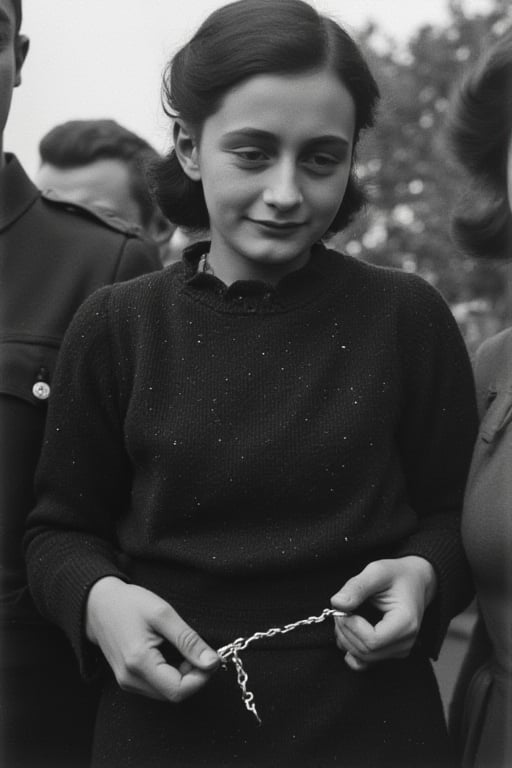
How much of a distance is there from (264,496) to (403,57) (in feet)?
60.3

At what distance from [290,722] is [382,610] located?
237 millimetres

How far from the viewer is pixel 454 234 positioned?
279 centimetres

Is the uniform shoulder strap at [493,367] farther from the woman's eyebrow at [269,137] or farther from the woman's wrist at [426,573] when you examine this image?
the woman's eyebrow at [269,137]

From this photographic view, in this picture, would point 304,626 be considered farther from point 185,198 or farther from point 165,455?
point 185,198

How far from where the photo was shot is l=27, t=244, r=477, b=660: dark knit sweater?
71.8 inches

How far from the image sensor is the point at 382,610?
177 centimetres

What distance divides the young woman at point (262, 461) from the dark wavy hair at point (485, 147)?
2.25 ft

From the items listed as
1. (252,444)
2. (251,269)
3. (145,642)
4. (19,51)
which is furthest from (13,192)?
(145,642)

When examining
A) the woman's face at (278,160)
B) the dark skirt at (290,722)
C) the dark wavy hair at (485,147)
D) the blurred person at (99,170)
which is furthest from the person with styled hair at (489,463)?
the blurred person at (99,170)

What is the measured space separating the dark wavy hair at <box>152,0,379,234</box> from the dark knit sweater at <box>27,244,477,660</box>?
0.91ft

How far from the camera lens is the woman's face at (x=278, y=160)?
1790mm

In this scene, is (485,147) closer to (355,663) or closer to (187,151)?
(187,151)

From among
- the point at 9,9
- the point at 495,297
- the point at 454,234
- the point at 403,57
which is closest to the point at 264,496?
the point at 9,9

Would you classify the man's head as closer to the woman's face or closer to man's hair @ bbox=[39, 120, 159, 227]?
the woman's face
